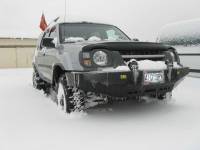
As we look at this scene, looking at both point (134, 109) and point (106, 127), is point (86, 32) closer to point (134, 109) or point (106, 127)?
point (134, 109)

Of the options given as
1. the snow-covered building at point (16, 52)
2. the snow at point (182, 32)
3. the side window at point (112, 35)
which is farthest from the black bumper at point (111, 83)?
the snow-covered building at point (16, 52)

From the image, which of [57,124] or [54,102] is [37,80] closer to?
[54,102]

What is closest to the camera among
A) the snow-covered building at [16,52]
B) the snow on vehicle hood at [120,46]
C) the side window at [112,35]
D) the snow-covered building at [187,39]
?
the snow on vehicle hood at [120,46]

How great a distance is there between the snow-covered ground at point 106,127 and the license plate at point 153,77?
1.73 feet

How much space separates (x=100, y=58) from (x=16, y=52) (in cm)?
2187

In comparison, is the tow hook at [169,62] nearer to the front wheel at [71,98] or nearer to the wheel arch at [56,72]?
the front wheel at [71,98]

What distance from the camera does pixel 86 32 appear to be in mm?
5398

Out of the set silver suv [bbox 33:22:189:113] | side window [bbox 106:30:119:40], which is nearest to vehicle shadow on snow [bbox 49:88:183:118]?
silver suv [bbox 33:22:189:113]

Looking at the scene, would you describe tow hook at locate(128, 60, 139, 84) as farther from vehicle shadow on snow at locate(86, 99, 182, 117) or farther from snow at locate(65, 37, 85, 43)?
snow at locate(65, 37, 85, 43)

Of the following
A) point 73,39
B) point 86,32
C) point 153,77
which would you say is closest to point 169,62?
point 153,77

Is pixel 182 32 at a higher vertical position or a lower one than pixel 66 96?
higher

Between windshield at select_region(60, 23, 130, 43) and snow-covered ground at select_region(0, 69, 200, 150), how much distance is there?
120cm

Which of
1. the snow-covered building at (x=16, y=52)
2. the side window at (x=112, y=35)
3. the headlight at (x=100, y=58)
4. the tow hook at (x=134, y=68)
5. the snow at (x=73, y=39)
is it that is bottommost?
the snow-covered building at (x=16, y=52)

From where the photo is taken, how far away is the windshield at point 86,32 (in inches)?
200
